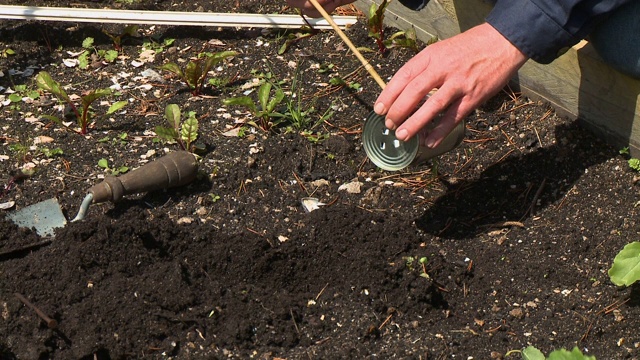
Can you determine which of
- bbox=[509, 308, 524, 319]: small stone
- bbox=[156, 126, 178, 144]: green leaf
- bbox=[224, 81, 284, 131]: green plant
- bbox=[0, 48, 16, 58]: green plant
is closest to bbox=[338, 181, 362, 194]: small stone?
bbox=[224, 81, 284, 131]: green plant

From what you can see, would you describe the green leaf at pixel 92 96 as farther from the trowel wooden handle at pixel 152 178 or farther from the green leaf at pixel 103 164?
the trowel wooden handle at pixel 152 178

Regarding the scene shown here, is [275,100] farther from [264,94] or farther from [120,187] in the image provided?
[120,187]

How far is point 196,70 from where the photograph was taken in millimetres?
3951

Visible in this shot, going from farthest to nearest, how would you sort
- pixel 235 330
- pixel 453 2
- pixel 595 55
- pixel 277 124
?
1. pixel 453 2
2. pixel 277 124
3. pixel 595 55
4. pixel 235 330

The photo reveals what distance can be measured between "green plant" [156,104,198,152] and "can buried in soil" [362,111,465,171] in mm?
828

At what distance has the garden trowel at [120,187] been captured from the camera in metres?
3.29

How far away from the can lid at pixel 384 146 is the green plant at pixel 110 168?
1.03m

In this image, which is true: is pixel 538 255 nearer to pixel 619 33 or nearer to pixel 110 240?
pixel 619 33

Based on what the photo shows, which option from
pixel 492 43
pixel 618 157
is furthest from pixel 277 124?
pixel 618 157

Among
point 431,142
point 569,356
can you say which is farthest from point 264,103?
point 569,356

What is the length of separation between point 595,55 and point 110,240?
79.4 inches

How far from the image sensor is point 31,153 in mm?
3693

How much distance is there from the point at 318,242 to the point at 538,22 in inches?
43.1

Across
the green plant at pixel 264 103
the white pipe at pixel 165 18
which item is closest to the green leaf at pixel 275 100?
the green plant at pixel 264 103
